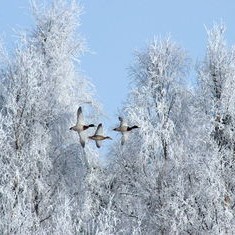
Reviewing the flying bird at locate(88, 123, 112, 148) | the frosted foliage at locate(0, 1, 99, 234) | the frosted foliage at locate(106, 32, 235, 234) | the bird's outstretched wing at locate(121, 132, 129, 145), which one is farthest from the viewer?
the bird's outstretched wing at locate(121, 132, 129, 145)

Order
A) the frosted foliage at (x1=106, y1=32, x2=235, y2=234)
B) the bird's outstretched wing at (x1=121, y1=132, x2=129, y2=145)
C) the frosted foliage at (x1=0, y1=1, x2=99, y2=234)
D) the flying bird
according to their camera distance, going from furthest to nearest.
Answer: the bird's outstretched wing at (x1=121, y1=132, x2=129, y2=145) < the flying bird < the frosted foliage at (x1=0, y1=1, x2=99, y2=234) < the frosted foliage at (x1=106, y1=32, x2=235, y2=234)

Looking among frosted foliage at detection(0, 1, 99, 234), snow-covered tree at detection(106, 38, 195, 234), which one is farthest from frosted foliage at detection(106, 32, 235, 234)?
frosted foliage at detection(0, 1, 99, 234)

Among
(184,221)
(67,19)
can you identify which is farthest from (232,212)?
(67,19)

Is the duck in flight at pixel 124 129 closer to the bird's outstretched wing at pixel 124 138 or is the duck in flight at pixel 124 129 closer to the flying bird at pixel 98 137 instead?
the bird's outstretched wing at pixel 124 138

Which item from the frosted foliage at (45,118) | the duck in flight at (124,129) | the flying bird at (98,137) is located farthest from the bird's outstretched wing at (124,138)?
the frosted foliage at (45,118)

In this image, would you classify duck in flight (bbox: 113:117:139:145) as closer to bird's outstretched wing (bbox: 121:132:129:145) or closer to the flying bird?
bird's outstretched wing (bbox: 121:132:129:145)

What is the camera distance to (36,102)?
19.9 meters

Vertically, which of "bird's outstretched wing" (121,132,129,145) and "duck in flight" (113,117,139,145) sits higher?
"duck in flight" (113,117,139,145)

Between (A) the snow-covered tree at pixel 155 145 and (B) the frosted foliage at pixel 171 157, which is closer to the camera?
(B) the frosted foliage at pixel 171 157

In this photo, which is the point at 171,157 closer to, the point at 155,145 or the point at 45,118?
the point at 155,145

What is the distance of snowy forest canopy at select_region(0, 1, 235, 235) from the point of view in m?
18.1

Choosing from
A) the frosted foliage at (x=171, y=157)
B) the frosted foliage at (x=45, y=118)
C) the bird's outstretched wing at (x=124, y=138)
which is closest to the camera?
the frosted foliage at (x=171, y=157)

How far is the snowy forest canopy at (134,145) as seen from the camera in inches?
712

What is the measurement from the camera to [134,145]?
65.7 feet
